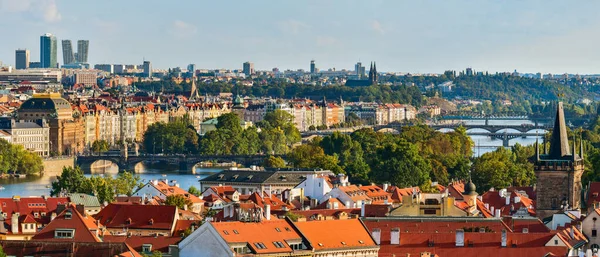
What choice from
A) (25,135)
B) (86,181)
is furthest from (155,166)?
(86,181)

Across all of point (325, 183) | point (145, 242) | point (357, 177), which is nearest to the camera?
point (145, 242)

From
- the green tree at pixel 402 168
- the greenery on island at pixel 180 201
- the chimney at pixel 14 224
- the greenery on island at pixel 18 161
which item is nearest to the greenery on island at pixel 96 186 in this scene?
the greenery on island at pixel 180 201

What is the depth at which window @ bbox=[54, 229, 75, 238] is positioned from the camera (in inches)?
1328

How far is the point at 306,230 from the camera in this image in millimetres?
33000

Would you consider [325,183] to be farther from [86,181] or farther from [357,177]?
[357,177]

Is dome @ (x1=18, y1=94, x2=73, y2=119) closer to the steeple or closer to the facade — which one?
the facade

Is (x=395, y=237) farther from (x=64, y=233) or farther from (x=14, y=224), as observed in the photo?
(x=14, y=224)

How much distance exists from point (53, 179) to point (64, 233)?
205 feet

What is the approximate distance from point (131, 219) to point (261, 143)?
8551 centimetres

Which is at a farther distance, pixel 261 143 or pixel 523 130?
pixel 523 130

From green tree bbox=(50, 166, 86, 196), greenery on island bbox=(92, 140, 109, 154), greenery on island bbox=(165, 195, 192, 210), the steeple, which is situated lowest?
greenery on island bbox=(92, 140, 109, 154)

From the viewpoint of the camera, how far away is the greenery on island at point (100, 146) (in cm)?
12188

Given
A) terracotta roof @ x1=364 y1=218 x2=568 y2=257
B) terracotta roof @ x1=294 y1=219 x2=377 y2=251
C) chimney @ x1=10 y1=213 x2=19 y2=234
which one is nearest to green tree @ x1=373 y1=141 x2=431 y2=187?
chimney @ x1=10 y1=213 x2=19 y2=234

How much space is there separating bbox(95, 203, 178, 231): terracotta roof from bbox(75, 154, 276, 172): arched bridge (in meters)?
65.8
